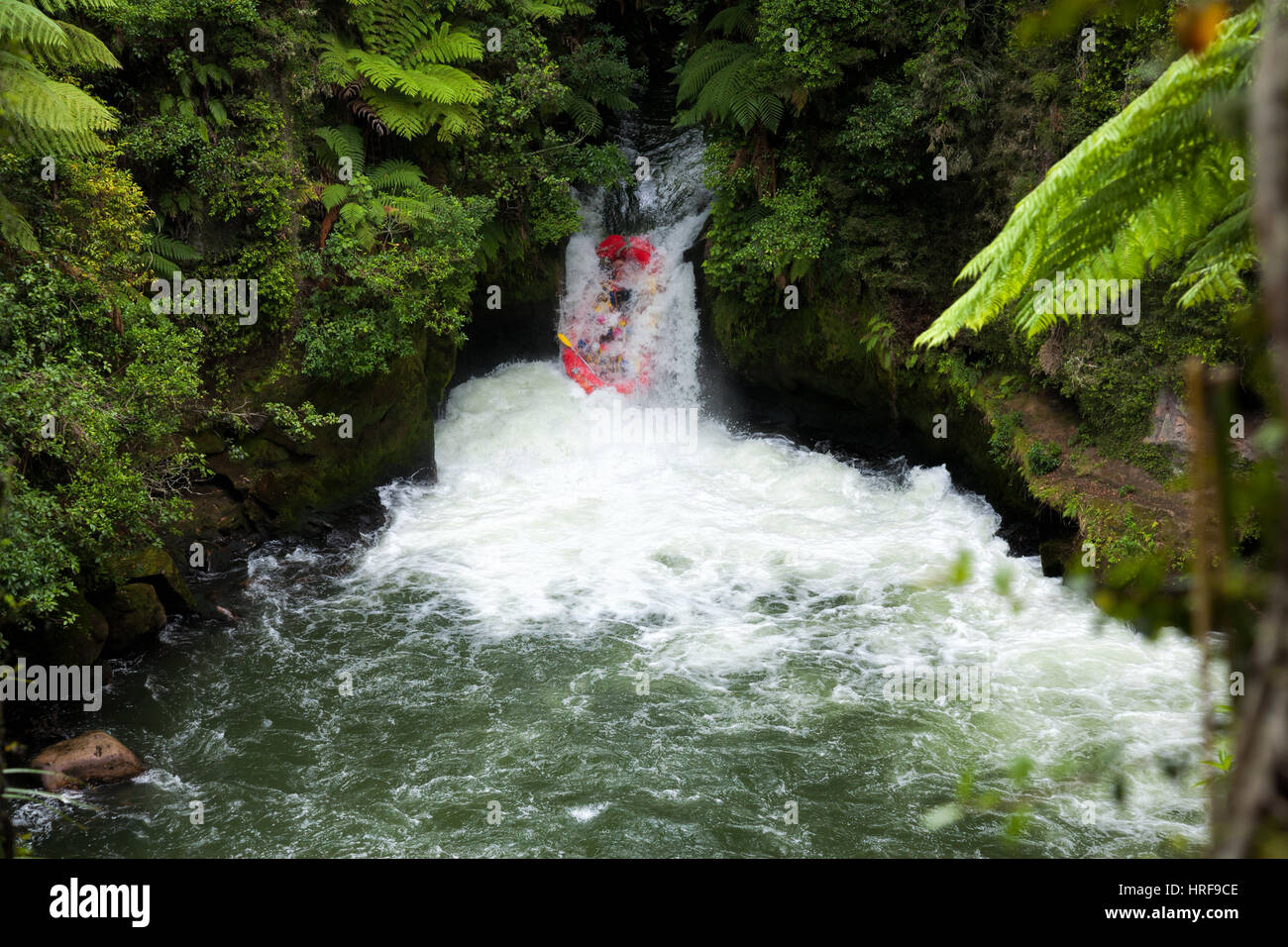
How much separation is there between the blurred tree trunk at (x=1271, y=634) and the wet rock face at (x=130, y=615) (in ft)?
31.3

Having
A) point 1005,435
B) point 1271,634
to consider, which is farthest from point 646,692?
point 1271,634

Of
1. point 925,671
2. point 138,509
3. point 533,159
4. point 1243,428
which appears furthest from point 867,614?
point 533,159

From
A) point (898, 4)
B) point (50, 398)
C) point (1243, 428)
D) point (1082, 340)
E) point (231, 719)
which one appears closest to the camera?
point (50, 398)

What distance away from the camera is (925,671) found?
28.2 ft

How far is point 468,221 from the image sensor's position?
11.9m

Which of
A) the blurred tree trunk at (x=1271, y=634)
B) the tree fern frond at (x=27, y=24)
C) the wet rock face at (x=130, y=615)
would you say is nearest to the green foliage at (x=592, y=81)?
the tree fern frond at (x=27, y=24)

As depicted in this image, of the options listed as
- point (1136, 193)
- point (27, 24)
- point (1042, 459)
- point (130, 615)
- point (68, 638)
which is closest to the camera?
point (1136, 193)

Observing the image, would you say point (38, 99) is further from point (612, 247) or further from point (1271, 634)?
point (612, 247)

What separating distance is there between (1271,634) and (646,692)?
25.8 feet

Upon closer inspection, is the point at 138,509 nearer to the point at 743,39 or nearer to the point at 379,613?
the point at 379,613

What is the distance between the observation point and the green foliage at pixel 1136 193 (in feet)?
10.7

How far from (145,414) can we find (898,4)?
10.1m

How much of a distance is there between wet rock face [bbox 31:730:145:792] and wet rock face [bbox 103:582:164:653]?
4.99 ft

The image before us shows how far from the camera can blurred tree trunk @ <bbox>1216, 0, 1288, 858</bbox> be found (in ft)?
2.67
